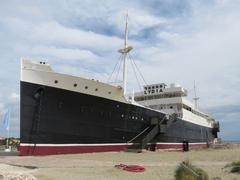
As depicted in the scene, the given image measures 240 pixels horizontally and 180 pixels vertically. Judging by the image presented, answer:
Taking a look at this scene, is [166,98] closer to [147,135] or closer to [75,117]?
[147,135]

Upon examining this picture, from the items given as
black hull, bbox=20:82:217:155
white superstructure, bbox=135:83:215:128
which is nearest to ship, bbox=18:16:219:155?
black hull, bbox=20:82:217:155

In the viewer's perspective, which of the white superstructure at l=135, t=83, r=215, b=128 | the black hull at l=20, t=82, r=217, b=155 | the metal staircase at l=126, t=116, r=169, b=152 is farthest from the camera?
the white superstructure at l=135, t=83, r=215, b=128

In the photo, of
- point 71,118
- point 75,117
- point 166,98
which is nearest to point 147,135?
point 75,117

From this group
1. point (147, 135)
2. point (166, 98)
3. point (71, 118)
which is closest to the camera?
point (71, 118)

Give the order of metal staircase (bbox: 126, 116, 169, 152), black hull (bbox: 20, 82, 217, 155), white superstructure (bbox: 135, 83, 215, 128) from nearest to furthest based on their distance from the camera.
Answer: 1. black hull (bbox: 20, 82, 217, 155)
2. metal staircase (bbox: 126, 116, 169, 152)
3. white superstructure (bbox: 135, 83, 215, 128)

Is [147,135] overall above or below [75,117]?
below

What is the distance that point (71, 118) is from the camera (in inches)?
752

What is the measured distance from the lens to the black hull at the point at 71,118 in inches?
710

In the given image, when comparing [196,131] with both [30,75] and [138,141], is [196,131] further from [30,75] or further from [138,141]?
[30,75]

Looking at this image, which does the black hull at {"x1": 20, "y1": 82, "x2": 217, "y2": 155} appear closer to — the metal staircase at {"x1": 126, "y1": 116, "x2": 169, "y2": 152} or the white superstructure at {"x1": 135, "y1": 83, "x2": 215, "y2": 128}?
the metal staircase at {"x1": 126, "y1": 116, "x2": 169, "y2": 152}

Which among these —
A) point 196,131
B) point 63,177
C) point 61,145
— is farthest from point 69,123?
point 196,131

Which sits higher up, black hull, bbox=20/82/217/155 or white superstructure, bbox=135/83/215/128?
white superstructure, bbox=135/83/215/128

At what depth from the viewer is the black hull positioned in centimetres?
1803

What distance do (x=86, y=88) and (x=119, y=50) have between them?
7.92 m
